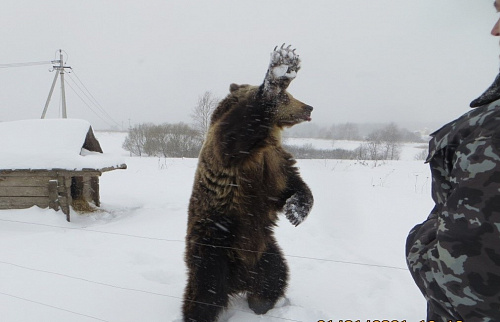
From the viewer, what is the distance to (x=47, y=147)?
19.2 feet

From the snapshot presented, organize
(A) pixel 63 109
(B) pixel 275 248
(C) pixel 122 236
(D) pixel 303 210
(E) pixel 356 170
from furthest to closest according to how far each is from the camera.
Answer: (A) pixel 63 109 → (E) pixel 356 170 → (C) pixel 122 236 → (B) pixel 275 248 → (D) pixel 303 210

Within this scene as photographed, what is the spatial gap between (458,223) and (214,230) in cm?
179

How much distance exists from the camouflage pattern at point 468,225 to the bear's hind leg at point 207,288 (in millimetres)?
1629

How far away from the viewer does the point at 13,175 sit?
5629mm

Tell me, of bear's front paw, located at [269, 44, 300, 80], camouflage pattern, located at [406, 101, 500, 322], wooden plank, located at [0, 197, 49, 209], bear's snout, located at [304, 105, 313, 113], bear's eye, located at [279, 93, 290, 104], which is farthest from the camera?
wooden plank, located at [0, 197, 49, 209]

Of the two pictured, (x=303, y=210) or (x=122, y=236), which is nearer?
(x=303, y=210)

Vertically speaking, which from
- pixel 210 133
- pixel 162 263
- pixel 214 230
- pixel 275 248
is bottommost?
pixel 162 263

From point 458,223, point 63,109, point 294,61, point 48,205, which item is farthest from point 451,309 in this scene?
point 63,109

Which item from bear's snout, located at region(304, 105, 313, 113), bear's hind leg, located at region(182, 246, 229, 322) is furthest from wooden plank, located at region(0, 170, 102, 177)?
bear's snout, located at region(304, 105, 313, 113)

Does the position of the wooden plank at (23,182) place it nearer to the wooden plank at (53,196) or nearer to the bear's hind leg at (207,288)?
the wooden plank at (53,196)

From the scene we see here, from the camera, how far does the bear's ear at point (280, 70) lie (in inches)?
86.7

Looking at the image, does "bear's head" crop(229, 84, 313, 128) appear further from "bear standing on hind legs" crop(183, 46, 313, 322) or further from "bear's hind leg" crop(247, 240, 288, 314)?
"bear's hind leg" crop(247, 240, 288, 314)

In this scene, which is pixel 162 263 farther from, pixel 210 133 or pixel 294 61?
pixel 294 61

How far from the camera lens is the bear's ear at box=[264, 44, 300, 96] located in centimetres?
220
